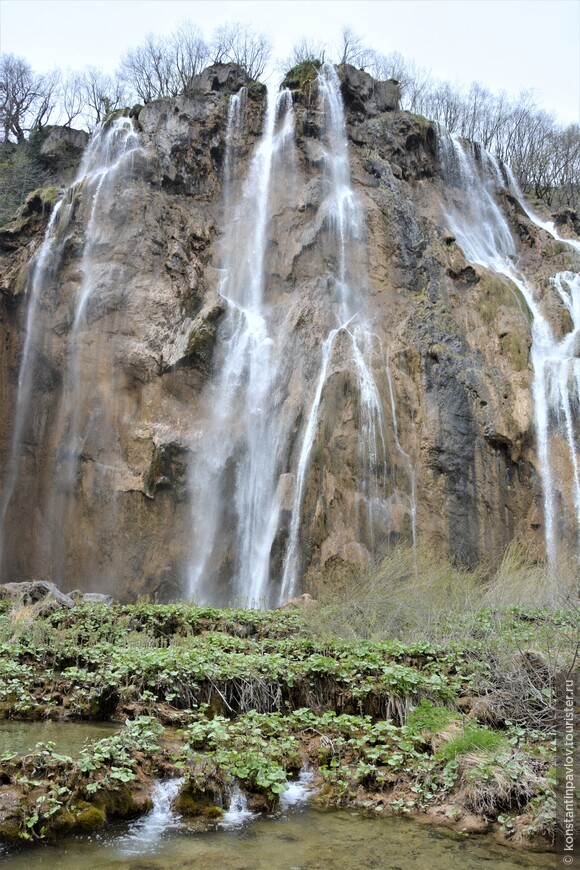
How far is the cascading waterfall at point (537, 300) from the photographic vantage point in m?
20.9

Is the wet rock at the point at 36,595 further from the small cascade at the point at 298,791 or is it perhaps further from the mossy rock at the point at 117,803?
the mossy rock at the point at 117,803

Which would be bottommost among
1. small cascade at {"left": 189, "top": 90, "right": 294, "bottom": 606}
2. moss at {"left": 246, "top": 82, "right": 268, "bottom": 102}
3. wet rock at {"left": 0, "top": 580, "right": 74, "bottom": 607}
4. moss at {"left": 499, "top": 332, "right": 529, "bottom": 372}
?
Result: wet rock at {"left": 0, "top": 580, "right": 74, "bottom": 607}

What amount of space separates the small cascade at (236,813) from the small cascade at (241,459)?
11895 mm

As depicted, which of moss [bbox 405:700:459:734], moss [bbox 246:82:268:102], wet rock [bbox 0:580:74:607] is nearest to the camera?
moss [bbox 405:700:459:734]

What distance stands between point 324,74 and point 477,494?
69.9 feet

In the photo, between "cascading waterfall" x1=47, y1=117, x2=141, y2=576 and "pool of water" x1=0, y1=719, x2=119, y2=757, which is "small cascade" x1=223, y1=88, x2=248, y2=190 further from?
"pool of water" x1=0, y1=719, x2=119, y2=757

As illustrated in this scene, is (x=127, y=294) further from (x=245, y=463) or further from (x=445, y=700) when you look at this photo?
(x=445, y=700)

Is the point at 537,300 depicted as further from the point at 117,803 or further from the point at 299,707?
the point at 117,803

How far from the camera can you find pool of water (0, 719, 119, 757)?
7.49 metres

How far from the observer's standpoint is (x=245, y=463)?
22.4 metres

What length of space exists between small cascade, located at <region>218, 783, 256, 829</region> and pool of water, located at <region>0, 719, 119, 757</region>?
1712 millimetres

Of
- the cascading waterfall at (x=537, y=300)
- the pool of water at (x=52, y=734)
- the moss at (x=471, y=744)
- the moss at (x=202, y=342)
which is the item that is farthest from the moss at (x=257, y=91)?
the moss at (x=471, y=744)

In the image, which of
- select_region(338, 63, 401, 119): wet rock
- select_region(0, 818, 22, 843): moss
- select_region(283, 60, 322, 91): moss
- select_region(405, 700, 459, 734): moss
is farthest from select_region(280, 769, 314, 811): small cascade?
select_region(283, 60, 322, 91): moss

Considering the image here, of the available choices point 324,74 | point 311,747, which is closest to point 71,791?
point 311,747
